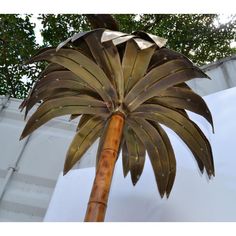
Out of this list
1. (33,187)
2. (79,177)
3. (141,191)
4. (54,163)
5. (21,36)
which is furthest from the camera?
(21,36)

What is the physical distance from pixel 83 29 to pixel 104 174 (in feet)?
17.4

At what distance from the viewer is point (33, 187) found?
9.55 feet

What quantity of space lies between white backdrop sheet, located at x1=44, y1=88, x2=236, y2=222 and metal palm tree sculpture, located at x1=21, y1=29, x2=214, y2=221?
360 millimetres

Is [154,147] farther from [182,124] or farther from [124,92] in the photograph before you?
[124,92]

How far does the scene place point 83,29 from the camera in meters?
6.23

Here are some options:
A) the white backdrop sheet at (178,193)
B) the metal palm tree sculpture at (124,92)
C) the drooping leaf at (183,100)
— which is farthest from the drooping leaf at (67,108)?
the white backdrop sheet at (178,193)

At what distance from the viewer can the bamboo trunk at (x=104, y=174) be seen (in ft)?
4.08

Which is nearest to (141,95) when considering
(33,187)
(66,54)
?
(66,54)

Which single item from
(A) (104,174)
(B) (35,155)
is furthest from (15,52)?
(A) (104,174)

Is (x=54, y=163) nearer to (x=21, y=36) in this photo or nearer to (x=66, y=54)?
(x=66, y=54)

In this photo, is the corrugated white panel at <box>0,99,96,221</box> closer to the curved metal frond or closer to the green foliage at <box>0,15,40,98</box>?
the curved metal frond

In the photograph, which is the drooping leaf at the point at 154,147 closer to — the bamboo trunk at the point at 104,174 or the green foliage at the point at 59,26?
the bamboo trunk at the point at 104,174

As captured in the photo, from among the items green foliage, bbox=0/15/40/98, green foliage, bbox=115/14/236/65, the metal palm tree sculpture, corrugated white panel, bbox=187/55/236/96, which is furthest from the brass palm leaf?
green foliage, bbox=115/14/236/65
